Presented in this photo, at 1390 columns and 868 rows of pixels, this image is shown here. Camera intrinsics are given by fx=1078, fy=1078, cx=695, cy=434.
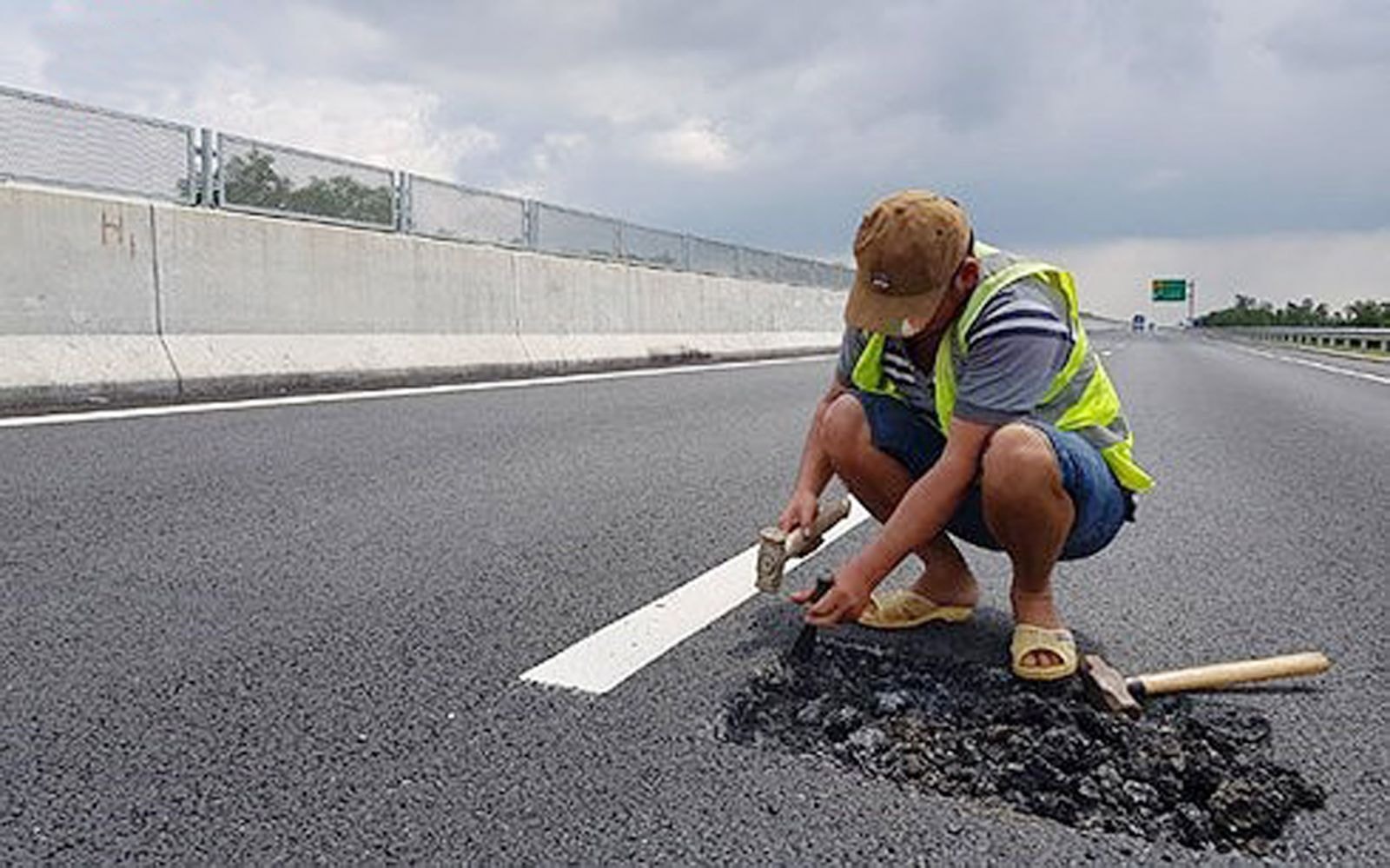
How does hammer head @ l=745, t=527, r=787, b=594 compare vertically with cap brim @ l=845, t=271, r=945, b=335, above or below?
below

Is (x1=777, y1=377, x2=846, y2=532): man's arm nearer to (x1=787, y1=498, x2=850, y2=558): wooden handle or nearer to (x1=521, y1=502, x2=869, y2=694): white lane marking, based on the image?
(x1=787, y1=498, x2=850, y2=558): wooden handle

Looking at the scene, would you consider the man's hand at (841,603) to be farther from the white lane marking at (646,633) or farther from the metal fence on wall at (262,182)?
the metal fence on wall at (262,182)

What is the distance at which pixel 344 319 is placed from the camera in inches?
378

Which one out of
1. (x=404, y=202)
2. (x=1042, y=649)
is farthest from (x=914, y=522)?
(x=404, y=202)

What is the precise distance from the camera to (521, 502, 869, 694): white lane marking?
2.63m

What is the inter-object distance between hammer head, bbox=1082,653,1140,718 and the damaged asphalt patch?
0.13ft

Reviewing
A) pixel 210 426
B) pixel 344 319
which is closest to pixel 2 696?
pixel 210 426

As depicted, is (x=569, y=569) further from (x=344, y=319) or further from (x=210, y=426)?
(x=344, y=319)

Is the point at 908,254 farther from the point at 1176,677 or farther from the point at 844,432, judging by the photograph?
the point at 1176,677

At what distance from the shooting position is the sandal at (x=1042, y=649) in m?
2.65

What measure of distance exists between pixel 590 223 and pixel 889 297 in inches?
519

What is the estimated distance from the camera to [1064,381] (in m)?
Result: 2.75

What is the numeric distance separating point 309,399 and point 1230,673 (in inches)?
259

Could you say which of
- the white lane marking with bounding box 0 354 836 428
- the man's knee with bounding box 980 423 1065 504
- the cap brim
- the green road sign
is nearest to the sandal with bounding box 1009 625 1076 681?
the man's knee with bounding box 980 423 1065 504
